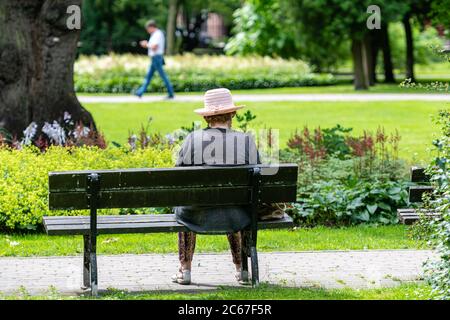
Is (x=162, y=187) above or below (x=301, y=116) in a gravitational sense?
above

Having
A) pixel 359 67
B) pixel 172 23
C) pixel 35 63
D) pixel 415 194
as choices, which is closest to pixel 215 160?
pixel 415 194

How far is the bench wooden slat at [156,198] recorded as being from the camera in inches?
308

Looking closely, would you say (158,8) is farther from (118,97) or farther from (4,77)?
(4,77)

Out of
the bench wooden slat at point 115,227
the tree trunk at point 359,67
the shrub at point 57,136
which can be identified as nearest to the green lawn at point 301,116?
the shrub at point 57,136

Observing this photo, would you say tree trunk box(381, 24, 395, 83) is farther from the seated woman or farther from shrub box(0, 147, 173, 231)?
the seated woman

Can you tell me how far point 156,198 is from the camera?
7.92m

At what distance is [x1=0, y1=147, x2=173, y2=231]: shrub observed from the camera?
10492 millimetres

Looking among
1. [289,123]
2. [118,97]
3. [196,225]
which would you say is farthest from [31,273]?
[118,97]

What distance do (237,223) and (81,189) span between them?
1.15m

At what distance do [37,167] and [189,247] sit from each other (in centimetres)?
303

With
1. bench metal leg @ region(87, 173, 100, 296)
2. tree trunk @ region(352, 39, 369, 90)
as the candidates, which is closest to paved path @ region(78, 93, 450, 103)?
tree trunk @ region(352, 39, 369, 90)

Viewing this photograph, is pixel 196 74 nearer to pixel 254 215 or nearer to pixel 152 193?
pixel 254 215

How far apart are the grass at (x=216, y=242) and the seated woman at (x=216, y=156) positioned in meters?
1.55

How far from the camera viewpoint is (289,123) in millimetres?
20453
